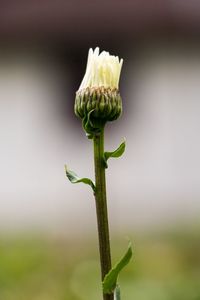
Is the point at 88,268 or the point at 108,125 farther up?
the point at 108,125

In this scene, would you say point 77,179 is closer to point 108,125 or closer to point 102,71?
point 102,71

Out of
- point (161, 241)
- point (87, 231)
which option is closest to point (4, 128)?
point (87, 231)

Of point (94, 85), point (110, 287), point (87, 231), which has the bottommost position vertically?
→ point (87, 231)

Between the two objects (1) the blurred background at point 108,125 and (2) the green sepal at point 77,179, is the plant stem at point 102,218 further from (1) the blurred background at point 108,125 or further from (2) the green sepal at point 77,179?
(1) the blurred background at point 108,125

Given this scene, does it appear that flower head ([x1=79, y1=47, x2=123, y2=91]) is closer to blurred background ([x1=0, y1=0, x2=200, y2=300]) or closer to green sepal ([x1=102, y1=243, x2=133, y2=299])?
green sepal ([x1=102, y1=243, x2=133, y2=299])

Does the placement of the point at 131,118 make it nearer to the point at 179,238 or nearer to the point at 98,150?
the point at 179,238

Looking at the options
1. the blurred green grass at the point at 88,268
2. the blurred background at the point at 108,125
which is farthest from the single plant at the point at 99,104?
the blurred background at the point at 108,125

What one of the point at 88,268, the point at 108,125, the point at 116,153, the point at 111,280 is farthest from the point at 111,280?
the point at 108,125
